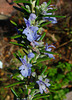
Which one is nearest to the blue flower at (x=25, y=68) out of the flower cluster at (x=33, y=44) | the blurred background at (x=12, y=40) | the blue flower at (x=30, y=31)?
the flower cluster at (x=33, y=44)

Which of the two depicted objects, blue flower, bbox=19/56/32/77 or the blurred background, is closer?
blue flower, bbox=19/56/32/77

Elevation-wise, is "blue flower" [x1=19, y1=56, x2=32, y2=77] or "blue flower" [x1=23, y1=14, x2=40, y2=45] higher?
"blue flower" [x1=23, y1=14, x2=40, y2=45]

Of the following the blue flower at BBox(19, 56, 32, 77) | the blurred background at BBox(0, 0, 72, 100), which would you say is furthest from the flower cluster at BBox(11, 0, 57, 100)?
the blurred background at BBox(0, 0, 72, 100)

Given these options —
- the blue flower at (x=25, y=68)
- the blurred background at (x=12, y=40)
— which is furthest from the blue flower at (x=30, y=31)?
the blurred background at (x=12, y=40)

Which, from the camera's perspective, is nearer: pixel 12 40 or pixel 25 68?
pixel 25 68

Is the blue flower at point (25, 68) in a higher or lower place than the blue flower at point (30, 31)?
lower

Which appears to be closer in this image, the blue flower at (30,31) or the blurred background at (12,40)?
the blue flower at (30,31)

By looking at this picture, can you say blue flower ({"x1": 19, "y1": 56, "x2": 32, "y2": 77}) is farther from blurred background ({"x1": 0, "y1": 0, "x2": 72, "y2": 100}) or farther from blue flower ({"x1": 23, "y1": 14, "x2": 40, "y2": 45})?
blurred background ({"x1": 0, "y1": 0, "x2": 72, "y2": 100})

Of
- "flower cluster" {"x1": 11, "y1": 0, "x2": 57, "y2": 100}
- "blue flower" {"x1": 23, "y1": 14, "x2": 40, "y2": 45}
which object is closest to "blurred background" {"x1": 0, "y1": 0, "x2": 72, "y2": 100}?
"flower cluster" {"x1": 11, "y1": 0, "x2": 57, "y2": 100}

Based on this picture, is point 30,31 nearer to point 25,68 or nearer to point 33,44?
point 33,44

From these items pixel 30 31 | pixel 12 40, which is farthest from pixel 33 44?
pixel 12 40

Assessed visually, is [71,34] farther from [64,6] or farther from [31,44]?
[31,44]

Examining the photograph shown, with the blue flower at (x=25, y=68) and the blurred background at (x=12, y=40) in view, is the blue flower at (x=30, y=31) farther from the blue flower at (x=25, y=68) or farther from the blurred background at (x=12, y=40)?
the blurred background at (x=12, y=40)
